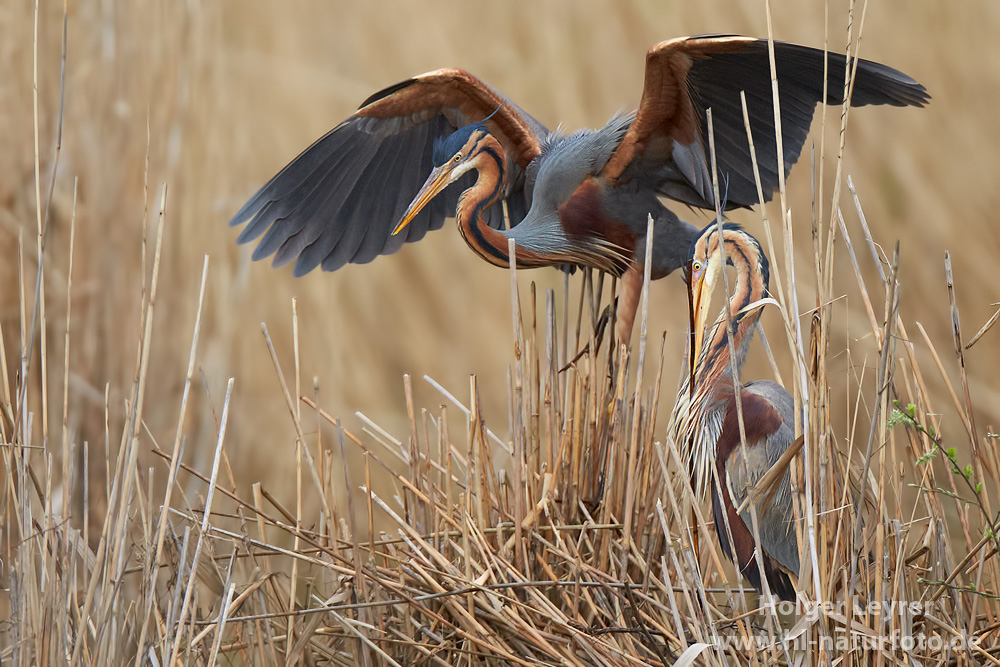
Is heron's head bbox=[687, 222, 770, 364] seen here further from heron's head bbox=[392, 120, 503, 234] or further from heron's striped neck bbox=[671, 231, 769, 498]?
heron's head bbox=[392, 120, 503, 234]

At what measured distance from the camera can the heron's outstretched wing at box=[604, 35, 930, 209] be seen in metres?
1.64

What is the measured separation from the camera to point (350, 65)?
3057 mm

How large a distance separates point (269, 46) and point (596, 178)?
1436mm

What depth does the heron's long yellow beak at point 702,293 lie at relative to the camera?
1.63 metres

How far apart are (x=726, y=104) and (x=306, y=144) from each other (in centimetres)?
149

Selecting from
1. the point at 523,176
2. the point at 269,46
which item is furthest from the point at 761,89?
the point at 269,46

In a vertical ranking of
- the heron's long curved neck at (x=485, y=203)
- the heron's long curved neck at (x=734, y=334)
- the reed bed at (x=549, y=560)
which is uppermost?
the heron's long curved neck at (x=485, y=203)

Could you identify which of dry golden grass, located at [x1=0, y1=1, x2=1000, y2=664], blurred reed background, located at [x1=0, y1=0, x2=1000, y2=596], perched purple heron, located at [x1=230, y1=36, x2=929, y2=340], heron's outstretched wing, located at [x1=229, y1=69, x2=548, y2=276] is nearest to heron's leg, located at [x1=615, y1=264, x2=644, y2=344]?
perched purple heron, located at [x1=230, y1=36, x2=929, y2=340]

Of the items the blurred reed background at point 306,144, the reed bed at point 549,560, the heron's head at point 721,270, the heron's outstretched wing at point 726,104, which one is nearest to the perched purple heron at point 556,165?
the heron's outstretched wing at point 726,104

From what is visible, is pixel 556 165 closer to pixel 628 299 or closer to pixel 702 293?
pixel 628 299

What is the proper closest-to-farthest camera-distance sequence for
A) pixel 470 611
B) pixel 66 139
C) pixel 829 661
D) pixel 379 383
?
pixel 829 661, pixel 470 611, pixel 66 139, pixel 379 383

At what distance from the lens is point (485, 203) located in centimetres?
194

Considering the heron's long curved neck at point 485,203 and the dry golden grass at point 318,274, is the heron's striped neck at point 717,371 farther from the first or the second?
the heron's long curved neck at point 485,203

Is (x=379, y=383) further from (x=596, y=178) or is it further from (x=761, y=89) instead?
(x=761, y=89)
